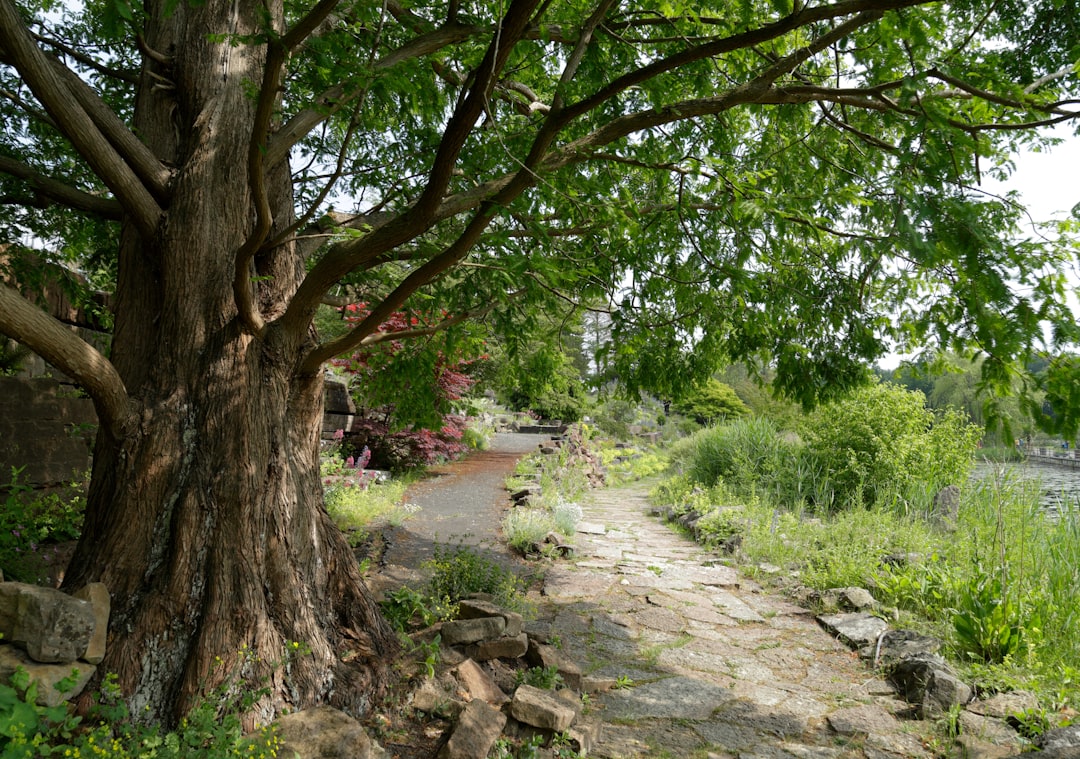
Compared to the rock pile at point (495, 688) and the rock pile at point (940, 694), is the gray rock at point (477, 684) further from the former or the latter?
the rock pile at point (940, 694)

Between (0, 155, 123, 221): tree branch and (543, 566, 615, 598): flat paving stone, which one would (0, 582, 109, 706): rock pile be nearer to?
(0, 155, 123, 221): tree branch

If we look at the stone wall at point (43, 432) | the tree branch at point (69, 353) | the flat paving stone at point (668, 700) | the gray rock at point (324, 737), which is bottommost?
the flat paving stone at point (668, 700)

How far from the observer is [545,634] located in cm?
447

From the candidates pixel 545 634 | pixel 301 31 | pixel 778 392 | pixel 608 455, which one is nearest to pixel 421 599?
pixel 545 634

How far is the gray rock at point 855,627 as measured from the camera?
460cm

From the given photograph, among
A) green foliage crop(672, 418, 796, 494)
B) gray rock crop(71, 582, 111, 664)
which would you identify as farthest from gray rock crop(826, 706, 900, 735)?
green foliage crop(672, 418, 796, 494)

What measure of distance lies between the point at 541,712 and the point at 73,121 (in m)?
3.30

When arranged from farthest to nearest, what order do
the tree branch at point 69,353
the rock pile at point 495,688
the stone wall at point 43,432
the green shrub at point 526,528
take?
the green shrub at point 526,528
the stone wall at point 43,432
the rock pile at point 495,688
the tree branch at point 69,353

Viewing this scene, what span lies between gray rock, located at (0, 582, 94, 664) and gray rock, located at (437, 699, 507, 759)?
153 centimetres

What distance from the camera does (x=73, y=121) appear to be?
2604 mm

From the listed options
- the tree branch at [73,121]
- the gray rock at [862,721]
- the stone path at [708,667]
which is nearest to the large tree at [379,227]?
the tree branch at [73,121]

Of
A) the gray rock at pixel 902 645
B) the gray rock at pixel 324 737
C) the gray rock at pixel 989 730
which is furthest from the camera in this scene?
the gray rock at pixel 902 645

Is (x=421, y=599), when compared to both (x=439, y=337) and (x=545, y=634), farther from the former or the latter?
(x=439, y=337)

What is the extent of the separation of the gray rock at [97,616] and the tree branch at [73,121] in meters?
1.67
